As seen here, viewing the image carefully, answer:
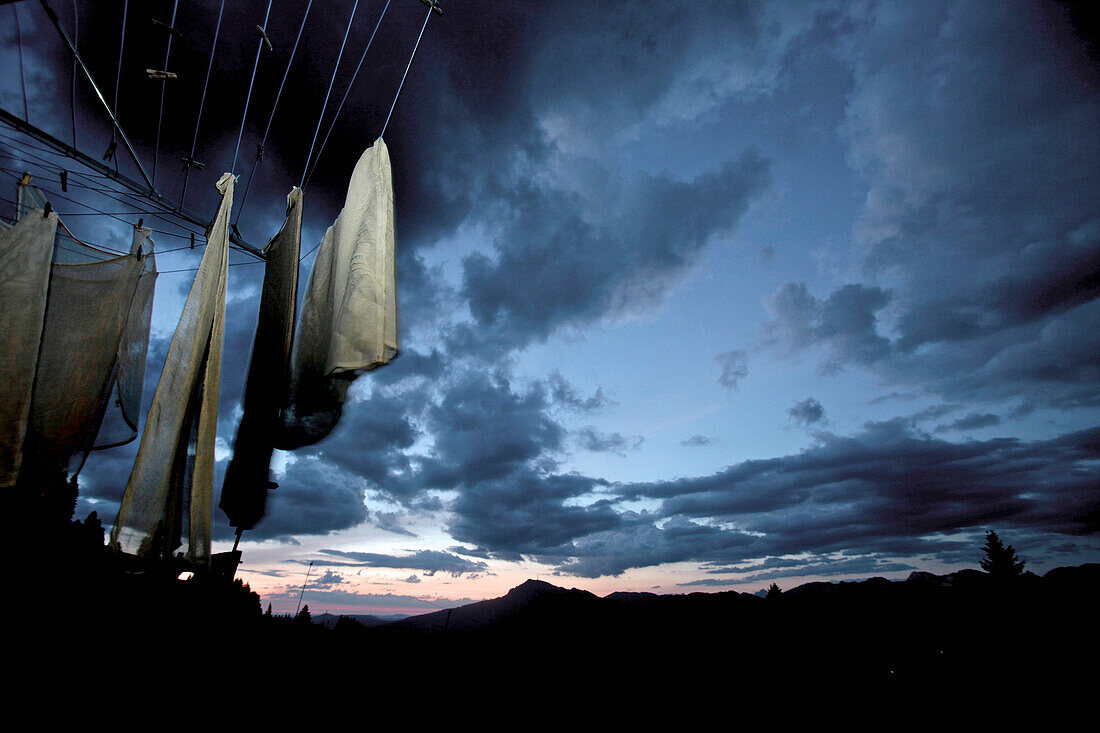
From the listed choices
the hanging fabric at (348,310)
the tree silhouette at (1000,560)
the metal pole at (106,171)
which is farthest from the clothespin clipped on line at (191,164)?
the tree silhouette at (1000,560)

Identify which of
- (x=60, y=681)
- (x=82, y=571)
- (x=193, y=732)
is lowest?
(x=193, y=732)

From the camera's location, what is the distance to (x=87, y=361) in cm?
470

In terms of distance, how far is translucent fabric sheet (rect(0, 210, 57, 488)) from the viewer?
13.0ft

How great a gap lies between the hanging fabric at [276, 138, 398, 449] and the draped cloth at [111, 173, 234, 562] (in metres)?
0.62

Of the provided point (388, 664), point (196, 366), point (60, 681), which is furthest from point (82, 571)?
point (388, 664)

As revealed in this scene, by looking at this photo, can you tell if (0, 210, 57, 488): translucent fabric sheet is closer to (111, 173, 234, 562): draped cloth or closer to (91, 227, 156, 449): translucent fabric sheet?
(91, 227, 156, 449): translucent fabric sheet

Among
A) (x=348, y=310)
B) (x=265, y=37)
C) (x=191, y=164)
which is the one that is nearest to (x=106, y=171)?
(x=191, y=164)

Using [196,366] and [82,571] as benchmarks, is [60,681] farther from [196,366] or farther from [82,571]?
[196,366]

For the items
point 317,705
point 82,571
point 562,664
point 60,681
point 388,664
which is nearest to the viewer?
point 60,681

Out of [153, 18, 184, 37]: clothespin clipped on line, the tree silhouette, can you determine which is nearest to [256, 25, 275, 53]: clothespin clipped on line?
[153, 18, 184, 37]: clothespin clipped on line

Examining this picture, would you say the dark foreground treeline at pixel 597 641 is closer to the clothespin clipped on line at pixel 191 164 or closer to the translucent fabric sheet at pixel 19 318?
the translucent fabric sheet at pixel 19 318

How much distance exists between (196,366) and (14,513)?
21.0 ft

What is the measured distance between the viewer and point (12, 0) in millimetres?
2264

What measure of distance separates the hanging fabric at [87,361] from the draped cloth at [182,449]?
2.01 metres
